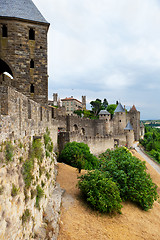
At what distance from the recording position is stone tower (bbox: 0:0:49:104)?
12602 mm

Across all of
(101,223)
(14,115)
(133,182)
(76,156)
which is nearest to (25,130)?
(14,115)

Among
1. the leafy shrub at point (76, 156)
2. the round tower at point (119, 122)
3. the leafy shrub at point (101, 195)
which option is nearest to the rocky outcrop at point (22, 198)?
the leafy shrub at point (101, 195)

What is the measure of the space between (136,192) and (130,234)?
3.32 meters

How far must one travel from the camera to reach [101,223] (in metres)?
8.06

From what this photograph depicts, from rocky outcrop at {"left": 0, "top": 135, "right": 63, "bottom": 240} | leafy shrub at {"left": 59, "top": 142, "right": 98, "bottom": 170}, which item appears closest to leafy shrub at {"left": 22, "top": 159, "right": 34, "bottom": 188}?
rocky outcrop at {"left": 0, "top": 135, "right": 63, "bottom": 240}

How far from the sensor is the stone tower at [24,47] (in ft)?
41.3

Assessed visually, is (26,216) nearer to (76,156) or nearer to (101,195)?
(101,195)

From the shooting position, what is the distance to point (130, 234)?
784 cm

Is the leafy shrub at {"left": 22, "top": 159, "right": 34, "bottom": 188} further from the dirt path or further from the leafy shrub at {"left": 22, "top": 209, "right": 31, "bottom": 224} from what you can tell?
the dirt path

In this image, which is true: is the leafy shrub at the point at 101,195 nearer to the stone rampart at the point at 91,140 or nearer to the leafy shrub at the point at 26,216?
the leafy shrub at the point at 26,216

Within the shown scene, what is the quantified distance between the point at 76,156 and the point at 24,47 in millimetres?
10802

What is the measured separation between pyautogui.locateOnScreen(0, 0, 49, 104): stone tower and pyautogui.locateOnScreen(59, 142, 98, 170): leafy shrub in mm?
5892

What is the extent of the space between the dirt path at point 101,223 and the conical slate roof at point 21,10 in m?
13.1

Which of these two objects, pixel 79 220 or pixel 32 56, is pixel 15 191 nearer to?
pixel 79 220
